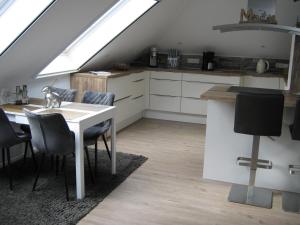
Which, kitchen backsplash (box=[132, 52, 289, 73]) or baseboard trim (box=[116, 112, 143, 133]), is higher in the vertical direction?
kitchen backsplash (box=[132, 52, 289, 73])

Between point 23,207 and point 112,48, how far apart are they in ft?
8.98

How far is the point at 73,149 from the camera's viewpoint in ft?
9.85

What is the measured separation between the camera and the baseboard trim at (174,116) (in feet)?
19.4

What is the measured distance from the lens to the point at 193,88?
5.73m

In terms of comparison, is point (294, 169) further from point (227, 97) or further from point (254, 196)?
point (227, 97)

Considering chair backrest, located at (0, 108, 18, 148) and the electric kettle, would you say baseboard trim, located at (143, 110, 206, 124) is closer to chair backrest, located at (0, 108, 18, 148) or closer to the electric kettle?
the electric kettle

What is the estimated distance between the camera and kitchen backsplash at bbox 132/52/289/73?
5626 millimetres

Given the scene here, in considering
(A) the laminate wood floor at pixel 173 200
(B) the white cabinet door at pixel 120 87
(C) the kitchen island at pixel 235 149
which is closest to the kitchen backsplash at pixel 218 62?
(B) the white cabinet door at pixel 120 87

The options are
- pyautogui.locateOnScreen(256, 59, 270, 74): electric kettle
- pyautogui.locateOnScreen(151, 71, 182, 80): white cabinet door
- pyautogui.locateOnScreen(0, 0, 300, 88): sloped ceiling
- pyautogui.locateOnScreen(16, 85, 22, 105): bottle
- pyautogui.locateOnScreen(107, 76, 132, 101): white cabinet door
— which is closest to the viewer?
pyautogui.locateOnScreen(0, 0, 300, 88): sloped ceiling

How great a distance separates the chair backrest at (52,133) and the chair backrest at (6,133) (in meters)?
0.25

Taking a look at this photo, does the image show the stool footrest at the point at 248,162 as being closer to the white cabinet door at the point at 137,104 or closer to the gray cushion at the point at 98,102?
the gray cushion at the point at 98,102

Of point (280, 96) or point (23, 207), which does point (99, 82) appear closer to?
point (23, 207)

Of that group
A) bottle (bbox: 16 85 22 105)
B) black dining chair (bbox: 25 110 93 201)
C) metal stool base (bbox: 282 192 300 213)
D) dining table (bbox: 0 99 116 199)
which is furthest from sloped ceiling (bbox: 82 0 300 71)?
metal stool base (bbox: 282 192 300 213)

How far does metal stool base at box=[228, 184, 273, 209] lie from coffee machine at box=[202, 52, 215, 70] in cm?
277
